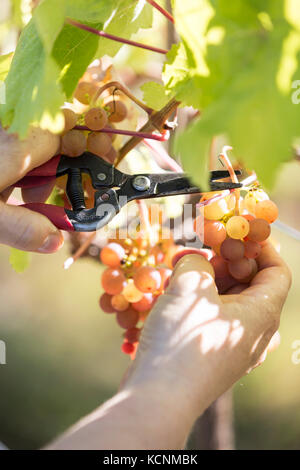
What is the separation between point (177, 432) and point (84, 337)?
3.96 feet

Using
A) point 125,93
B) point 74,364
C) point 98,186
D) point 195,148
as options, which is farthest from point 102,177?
point 74,364

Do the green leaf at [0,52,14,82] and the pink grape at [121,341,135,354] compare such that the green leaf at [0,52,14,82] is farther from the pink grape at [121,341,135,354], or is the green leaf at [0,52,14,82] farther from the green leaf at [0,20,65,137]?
the pink grape at [121,341,135,354]

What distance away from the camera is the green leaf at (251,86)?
35 centimetres

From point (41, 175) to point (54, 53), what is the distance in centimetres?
17

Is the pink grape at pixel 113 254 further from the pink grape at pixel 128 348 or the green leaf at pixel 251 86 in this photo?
the green leaf at pixel 251 86

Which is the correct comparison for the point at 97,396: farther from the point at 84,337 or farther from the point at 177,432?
the point at 177,432

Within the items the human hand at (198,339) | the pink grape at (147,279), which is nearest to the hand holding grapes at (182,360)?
the human hand at (198,339)

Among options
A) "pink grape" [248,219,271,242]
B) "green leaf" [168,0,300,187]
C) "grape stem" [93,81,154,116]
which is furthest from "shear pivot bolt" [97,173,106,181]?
"green leaf" [168,0,300,187]

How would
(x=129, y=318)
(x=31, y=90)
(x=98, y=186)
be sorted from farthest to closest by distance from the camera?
(x=129, y=318) < (x=98, y=186) < (x=31, y=90)

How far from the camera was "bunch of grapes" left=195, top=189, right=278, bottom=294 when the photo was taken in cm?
65

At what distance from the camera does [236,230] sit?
2.12ft

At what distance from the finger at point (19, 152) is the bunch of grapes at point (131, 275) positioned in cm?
20

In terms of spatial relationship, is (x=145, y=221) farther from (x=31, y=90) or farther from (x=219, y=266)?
(x=31, y=90)

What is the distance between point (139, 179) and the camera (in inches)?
26.9
